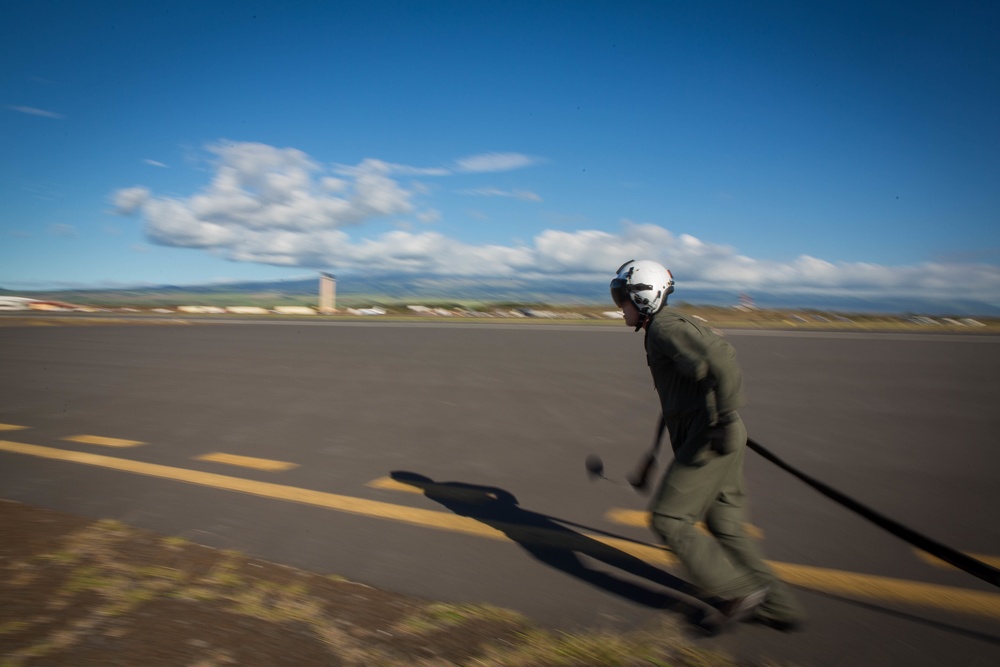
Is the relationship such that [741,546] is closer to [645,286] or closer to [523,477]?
[645,286]

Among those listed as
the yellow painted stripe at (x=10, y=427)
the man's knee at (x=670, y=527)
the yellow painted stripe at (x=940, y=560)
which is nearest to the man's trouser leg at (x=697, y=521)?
the man's knee at (x=670, y=527)

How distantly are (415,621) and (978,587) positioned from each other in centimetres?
276

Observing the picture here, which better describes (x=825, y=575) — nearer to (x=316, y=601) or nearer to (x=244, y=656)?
(x=316, y=601)

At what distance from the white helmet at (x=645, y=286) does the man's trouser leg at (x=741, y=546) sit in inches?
30.8

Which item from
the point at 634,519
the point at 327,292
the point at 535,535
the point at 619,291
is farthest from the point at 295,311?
the point at 619,291

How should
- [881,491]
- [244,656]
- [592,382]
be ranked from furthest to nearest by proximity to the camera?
[592,382]
[881,491]
[244,656]

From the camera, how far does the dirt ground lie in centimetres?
269

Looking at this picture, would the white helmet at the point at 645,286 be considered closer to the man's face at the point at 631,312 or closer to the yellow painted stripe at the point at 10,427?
the man's face at the point at 631,312

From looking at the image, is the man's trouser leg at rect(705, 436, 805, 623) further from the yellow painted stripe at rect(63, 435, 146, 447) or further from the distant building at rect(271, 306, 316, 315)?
the distant building at rect(271, 306, 316, 315)

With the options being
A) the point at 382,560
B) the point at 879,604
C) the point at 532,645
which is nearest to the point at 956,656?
the point at 879,604

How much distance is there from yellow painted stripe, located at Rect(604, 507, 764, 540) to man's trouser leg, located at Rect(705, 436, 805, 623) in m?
1.09

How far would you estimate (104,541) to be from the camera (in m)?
3.90

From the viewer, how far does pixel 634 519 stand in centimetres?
459

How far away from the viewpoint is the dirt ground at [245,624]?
269cm
